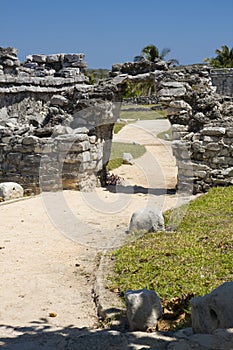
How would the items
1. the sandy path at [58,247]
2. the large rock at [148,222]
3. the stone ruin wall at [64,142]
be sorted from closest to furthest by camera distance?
the sandy path at [58,247], the large rock at [148,222], the stone ruin wall at [64,142]

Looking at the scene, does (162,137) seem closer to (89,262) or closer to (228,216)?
(228,216)

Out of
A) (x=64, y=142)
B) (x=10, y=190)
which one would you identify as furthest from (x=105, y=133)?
(x=10, y=190)

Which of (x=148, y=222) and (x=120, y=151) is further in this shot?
(x=120, y=151)

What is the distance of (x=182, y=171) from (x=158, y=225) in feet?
12.4

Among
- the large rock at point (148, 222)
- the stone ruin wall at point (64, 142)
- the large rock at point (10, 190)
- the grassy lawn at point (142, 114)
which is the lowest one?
the large rock at point (148, 222)

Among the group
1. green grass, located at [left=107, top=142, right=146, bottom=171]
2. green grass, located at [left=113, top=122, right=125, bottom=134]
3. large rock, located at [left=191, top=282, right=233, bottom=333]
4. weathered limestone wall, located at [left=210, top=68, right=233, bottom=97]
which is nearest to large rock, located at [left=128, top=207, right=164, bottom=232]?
large rock, located at [left=191, top=282, right=233, bottom=333]

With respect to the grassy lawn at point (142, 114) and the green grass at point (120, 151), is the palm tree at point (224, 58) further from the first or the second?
the green grass at point (120, 151)

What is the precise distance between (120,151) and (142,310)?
15827 millimetres

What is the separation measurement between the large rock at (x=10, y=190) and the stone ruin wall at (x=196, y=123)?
4089 mm

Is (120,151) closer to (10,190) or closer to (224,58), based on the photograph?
(10,190)

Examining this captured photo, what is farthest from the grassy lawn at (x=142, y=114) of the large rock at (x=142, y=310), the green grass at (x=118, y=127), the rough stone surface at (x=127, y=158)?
the large rock at (x=142, y=310)

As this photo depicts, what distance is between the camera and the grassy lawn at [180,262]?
5195mm

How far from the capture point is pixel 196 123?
11703mm

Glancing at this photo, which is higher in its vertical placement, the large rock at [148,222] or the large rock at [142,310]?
the large rock at [148,222]
